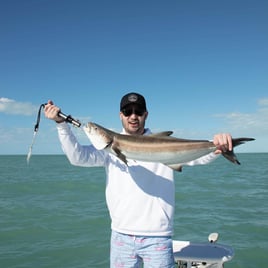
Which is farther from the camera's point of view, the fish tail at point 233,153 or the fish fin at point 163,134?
the fish fin at point 163,134

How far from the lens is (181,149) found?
13.8 feet

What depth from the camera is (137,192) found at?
4.30 m

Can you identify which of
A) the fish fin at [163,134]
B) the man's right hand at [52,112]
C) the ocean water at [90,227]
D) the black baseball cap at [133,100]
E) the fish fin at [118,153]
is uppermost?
the black baseball cap at [133,100]

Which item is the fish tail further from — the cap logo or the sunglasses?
the cap logo

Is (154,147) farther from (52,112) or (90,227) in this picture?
(90,227)

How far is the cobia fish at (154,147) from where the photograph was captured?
13.5 ft

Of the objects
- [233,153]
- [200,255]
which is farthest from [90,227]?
[233,153]

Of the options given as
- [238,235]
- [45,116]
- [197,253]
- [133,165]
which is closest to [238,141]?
[133,165]

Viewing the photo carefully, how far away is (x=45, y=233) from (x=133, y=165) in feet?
34.3

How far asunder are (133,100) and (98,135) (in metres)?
0.71

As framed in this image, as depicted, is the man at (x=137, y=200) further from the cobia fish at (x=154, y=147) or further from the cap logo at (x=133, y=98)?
the cobia fish at (x=154, y=147)

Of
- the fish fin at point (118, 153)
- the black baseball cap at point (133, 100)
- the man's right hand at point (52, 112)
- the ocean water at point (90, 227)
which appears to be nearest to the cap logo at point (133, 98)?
the black baseball cap at point (133, 100)

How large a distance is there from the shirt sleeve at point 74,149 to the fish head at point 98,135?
0.72 ft

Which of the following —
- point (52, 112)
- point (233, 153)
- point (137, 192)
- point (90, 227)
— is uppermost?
point (52, 112)
